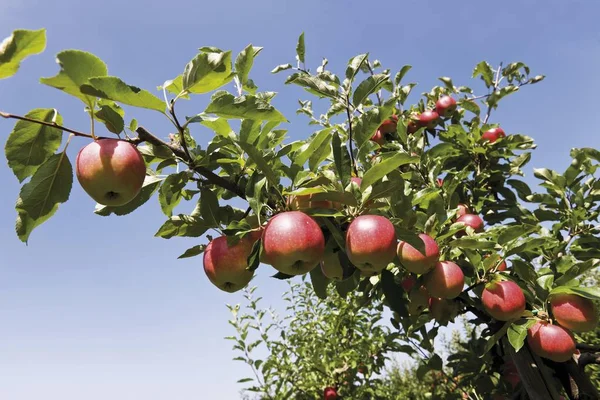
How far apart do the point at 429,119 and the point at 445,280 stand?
2374 millimetres

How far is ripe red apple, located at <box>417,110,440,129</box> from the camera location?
4.07 m

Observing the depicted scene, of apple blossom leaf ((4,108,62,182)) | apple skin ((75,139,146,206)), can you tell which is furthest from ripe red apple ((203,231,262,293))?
apple blossom leaf ((4,108,62,182))

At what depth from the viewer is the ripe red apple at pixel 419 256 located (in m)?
1.93

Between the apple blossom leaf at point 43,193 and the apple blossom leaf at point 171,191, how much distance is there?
0.36m

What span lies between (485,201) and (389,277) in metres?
2.11

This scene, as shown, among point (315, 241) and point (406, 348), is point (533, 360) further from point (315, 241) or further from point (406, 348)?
point (315, 241)

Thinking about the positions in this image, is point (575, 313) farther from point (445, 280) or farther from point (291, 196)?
point (291, 196)

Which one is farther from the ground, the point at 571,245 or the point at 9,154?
the point at 9,154

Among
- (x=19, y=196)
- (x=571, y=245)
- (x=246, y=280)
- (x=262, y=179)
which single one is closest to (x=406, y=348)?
(x=571, y=245)

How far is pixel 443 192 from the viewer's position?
2.88 metres

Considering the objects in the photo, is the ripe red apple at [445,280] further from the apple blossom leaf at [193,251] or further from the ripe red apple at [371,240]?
the apple blossom leaf at [193,251]

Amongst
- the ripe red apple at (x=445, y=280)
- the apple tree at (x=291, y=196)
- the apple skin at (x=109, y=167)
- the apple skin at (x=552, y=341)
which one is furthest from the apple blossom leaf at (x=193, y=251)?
the apple skin at (x=552, y=341)

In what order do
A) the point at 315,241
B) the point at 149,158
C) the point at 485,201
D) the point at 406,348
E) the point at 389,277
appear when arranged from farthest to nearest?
the point at 406,348
the point at 485,201
the point at 389,277
the point at 149,158
the point at 315,241

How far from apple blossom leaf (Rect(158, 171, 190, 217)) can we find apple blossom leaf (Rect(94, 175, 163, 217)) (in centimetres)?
4
